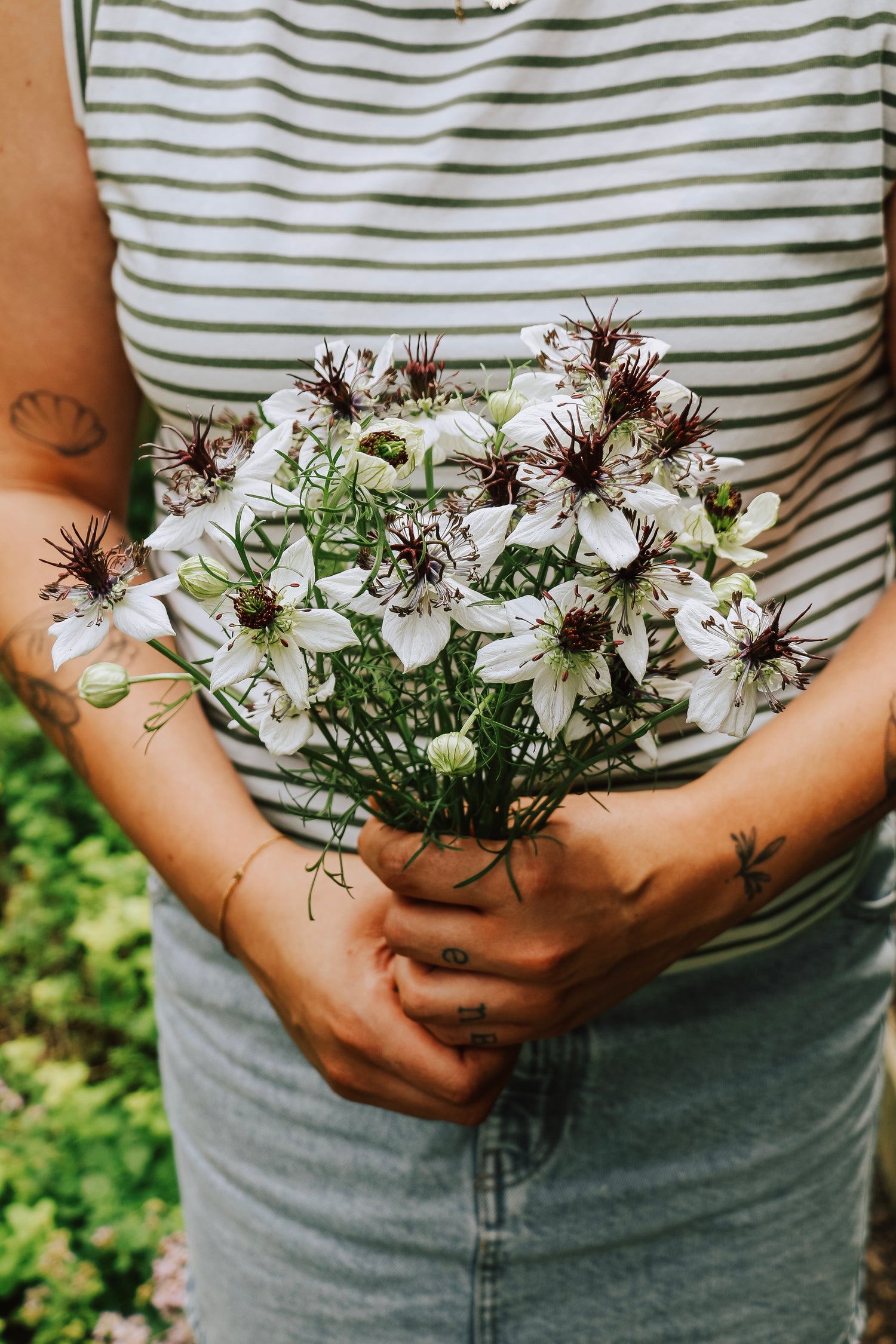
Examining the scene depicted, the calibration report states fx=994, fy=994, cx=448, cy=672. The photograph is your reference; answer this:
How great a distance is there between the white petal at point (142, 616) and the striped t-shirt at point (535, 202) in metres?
0.43

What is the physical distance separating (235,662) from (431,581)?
11 cm

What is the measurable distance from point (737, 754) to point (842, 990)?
368mm

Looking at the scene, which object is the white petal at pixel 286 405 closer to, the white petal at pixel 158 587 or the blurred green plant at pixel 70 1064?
the white petal at pixel 158 587

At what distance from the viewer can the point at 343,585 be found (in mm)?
498

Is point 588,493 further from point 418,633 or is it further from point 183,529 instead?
point 183,529

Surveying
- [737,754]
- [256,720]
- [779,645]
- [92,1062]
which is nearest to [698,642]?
[779,645]

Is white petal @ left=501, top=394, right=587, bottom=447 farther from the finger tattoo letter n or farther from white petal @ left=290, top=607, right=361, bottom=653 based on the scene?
the finger tattoo letter n

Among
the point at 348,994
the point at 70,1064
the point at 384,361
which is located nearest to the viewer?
the point at 384,361

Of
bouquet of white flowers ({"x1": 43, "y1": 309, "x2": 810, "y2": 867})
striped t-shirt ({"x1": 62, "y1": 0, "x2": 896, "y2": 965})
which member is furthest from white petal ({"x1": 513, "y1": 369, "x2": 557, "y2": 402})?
striped t-shirt ({"x1": 62, "y1": 0, "x2": 896, "y2": 965})

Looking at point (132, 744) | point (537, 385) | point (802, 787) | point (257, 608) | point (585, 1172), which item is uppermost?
point (537, 385)

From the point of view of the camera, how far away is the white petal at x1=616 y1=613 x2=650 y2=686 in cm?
49

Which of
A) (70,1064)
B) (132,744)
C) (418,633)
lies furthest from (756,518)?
(70,1064)

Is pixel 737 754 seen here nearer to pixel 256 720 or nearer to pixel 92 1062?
pixel 256 720

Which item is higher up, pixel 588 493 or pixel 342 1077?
pixel 588 493
